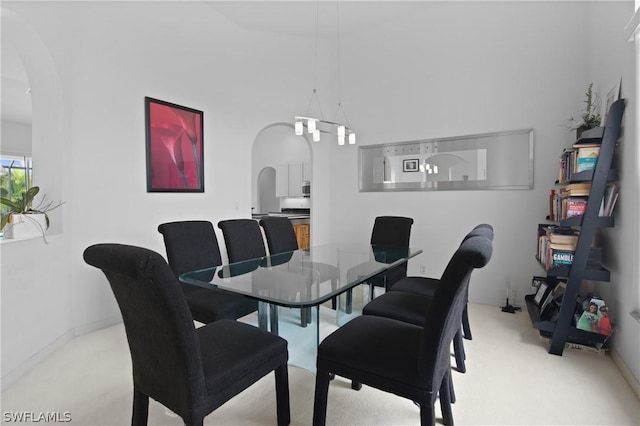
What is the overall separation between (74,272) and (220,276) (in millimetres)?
1620

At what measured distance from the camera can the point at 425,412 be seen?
134 cm

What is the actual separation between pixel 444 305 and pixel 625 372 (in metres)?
1.93

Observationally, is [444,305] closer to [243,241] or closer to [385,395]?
[385,395]

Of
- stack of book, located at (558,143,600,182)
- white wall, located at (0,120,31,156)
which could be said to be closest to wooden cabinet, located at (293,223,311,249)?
stack of book, located at (558,143,600,182)

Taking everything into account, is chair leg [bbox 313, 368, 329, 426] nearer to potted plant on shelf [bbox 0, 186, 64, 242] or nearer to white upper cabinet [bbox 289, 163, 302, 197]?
potted plant on shelf [bbox 0, 186, 64, 242]

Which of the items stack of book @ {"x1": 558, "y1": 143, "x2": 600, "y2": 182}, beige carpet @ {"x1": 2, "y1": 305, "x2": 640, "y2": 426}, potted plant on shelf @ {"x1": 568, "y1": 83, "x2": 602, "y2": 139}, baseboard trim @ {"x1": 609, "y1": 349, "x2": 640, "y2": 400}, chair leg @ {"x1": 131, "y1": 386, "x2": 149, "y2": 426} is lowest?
beige carpet @ {"x1": 2, "y1": 305, "x2": 640, "y2": 426}

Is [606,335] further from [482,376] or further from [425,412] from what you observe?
[425,412]

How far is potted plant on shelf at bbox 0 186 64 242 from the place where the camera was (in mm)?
2342

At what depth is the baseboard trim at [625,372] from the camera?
6.62ft

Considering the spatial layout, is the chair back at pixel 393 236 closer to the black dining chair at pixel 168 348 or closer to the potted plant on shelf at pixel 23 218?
the black dining chair at pixel 168 348

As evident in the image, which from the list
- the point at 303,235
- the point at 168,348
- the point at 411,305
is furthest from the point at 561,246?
the point at 303,235

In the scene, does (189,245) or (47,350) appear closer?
(47,350)

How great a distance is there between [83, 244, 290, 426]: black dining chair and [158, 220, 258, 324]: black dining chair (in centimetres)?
66

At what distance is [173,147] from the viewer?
11.7 ft
